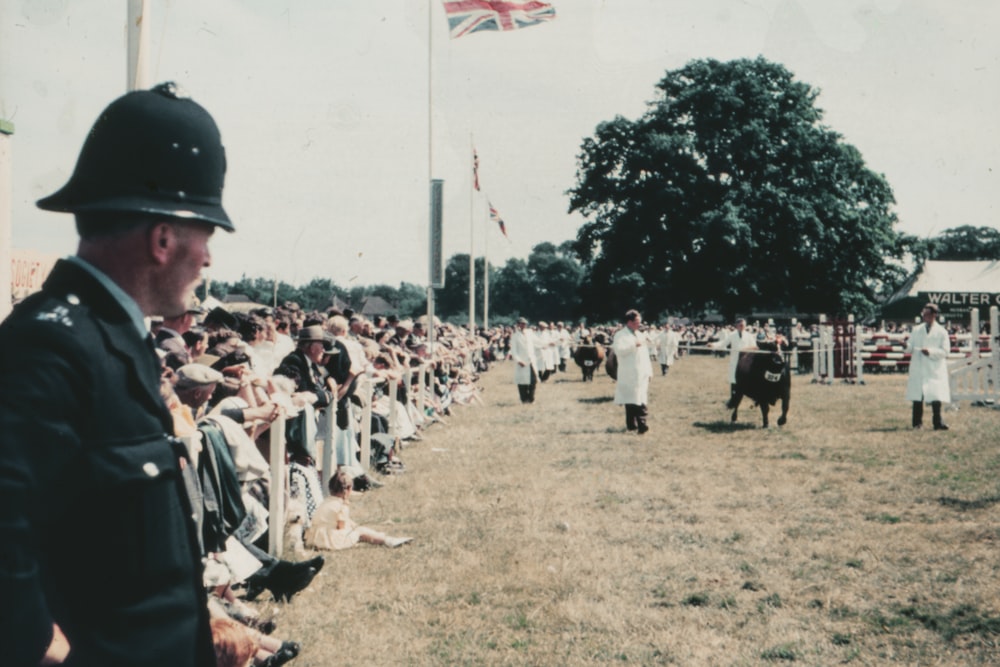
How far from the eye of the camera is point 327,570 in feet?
23.4

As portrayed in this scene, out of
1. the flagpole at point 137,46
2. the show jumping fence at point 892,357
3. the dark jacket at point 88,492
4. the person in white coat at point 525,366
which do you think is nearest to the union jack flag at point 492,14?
the person in white coat at point 525,366

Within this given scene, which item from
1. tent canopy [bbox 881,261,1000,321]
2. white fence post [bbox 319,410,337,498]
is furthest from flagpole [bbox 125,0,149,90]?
tent canopy [bbox 881,261,1000,321]

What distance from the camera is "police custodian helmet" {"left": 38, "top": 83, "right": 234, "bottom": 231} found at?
1.65 meters

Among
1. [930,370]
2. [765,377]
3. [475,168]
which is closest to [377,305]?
[475,168]

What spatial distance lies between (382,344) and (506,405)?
818 centimetres

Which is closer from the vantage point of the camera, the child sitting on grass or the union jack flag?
the child sitting on grass

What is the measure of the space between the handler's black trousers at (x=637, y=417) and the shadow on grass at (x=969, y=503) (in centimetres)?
664

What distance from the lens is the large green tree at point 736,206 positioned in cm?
4675

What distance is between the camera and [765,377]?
658 inches

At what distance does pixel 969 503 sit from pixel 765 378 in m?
7.32

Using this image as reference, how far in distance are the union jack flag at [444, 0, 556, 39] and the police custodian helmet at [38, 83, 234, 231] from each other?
15723 mm

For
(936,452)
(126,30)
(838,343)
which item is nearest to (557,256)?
(838,343)

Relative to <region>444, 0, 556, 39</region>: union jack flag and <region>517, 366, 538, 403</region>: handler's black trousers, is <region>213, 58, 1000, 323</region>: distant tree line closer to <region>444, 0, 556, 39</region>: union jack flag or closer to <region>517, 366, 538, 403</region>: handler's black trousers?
<region>517, 366, 538, 403</region>: handler's black trousers

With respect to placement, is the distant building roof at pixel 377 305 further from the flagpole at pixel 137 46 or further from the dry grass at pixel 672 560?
the flagpole at pixel 137 46
